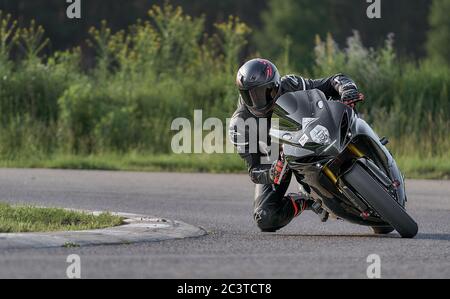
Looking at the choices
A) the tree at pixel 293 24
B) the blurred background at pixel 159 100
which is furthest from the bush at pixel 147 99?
the tree at pixel 293 24

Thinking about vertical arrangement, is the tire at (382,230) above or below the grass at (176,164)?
below

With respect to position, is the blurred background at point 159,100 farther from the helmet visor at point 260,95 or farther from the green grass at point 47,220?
the helmet visor at point 260,95

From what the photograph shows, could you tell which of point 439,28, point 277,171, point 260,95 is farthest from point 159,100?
point 439,28

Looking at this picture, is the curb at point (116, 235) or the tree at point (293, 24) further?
the tree at point (293, 24)

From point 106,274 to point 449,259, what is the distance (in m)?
2.87

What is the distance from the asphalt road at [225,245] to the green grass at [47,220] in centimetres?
109

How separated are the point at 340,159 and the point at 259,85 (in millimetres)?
1035

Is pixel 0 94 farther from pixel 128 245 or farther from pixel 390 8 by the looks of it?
pixel 390 8

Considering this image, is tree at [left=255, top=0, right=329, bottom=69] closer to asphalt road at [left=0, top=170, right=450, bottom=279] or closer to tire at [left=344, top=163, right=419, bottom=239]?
asphalt road at [left=0, top=170, right=450, bottom=279]

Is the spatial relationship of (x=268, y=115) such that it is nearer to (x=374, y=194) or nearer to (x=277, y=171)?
(x=277, y=171)

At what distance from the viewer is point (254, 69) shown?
11562 mm

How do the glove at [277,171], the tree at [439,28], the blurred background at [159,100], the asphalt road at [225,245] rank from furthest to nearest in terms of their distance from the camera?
1. the tree at [439,28]
2. the blurred background at [159,100]
3. the glove at [277,171]
4. the asphalt road at [225,245]

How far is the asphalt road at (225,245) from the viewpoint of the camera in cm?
890

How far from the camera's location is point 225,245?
11016mm
